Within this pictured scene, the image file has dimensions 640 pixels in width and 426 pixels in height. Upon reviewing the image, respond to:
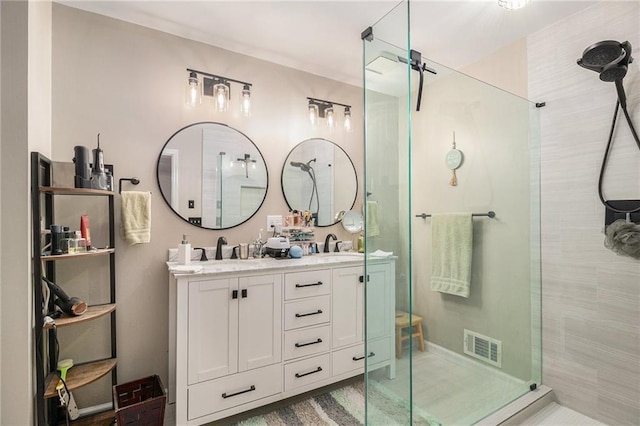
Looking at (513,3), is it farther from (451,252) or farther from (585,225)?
(451,252)

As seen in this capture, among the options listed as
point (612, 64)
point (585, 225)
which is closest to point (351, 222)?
point (585, 225)

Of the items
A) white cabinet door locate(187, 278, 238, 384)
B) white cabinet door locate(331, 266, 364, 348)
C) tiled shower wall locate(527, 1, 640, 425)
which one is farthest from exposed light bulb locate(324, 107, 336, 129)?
white cabinet door locate(187, 278, 238, 384)

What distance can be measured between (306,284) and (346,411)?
0.81 metres

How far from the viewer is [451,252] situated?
2.08 metres

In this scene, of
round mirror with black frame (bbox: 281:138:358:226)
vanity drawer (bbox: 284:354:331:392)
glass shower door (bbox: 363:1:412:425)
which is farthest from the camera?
round mirror with black frame (bbox: 281:138:358:226)

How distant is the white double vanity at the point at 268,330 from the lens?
159 cm

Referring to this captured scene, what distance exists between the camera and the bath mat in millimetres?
1368

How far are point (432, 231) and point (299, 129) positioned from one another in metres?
1.37

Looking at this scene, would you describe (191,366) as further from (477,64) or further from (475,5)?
(477,64)

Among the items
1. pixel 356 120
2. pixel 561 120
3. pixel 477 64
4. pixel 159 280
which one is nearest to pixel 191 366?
pixel 159 280

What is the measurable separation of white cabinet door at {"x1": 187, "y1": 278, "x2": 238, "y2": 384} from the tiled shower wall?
198 centimetres

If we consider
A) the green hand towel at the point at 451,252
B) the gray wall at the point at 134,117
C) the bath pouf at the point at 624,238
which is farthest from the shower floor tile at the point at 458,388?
the gray wall at the point at 134,117

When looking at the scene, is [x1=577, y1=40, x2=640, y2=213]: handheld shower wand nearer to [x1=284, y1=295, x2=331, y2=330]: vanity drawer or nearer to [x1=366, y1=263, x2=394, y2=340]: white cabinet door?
[x1=366, y1=263, x2=394, y2=340]: white cabinet door

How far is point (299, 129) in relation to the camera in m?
2.58
